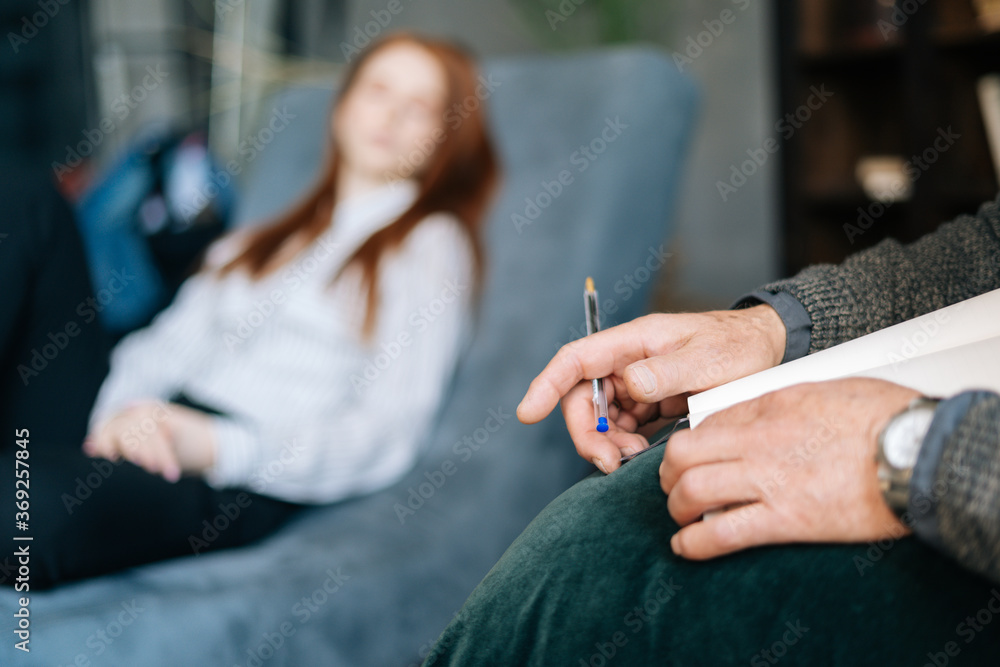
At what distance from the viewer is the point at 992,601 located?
1.14 feet

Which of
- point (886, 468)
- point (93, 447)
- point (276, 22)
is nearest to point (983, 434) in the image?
point (886, 468)

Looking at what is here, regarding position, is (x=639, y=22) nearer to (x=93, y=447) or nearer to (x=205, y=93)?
(x=205, y=93)

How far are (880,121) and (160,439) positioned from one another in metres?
1.92

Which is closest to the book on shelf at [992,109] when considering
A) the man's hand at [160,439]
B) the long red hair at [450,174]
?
the long red hair at [450,174]

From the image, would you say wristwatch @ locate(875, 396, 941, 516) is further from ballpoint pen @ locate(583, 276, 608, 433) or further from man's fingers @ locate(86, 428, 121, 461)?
man's fingers @ locate(86, 428, 121, 461)

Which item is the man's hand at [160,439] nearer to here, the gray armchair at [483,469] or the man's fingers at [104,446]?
the man's fingers at [104,446]

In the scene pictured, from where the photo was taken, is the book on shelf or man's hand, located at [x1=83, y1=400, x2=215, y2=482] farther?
the book on shelf

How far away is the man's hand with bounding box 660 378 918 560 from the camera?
37 centimetres

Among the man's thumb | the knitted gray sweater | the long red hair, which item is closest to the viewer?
the knitted gray sweater

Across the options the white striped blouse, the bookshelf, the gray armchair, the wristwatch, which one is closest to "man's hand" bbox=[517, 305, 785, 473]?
the wristwatch

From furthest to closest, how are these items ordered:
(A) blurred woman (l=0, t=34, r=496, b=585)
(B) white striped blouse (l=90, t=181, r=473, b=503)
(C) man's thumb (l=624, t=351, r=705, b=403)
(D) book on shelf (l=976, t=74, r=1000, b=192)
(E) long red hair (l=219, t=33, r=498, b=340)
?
1. (D) book on shelf (l=976, t=74, r=1000, b=192)
2. (E) long red hair (l=219, t=33, r=498, b=340)
3. (B) white striped blouse (l=90, t=181, r=473, b=503)
4. (A) blurred woman (l=0, t=34, r=496, b=585)
5. (C) man's thumb (l=624, t=351, r=705, b=403)

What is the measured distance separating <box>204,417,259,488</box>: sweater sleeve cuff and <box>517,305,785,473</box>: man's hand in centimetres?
56

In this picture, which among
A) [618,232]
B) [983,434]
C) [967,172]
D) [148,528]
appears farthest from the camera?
[967,172]

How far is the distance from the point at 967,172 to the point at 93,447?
5.80 feet
